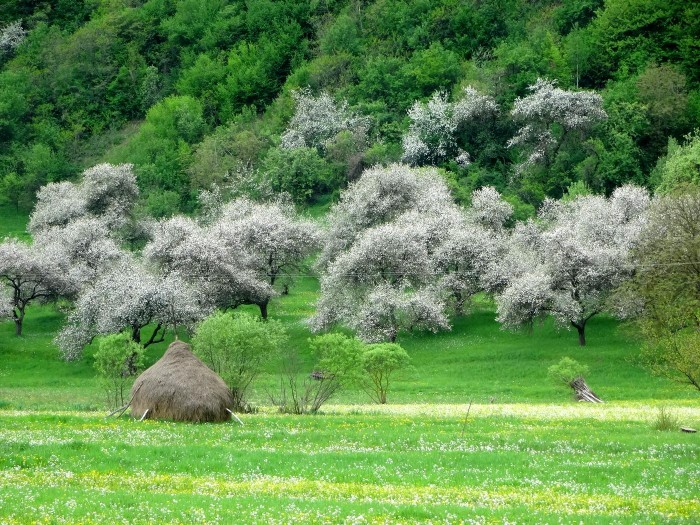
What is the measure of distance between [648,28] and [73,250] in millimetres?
77560

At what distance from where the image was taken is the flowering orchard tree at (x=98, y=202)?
104 metres

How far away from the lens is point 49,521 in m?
19.1

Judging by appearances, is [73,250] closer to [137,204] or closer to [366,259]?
[137,204]

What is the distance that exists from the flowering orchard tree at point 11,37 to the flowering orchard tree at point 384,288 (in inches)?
4549

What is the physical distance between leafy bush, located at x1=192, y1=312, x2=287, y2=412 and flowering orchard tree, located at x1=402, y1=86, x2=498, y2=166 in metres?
71.2

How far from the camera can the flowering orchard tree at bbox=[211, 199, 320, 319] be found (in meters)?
86.1

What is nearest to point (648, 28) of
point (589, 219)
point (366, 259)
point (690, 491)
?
point (589, 219)

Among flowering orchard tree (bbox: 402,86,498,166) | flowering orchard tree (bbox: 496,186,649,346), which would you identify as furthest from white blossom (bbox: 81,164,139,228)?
flowering orchard tree (bbox: 496,186,649,346)

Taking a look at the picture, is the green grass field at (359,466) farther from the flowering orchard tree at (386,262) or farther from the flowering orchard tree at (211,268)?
the flowering orchard tree at (211,268)

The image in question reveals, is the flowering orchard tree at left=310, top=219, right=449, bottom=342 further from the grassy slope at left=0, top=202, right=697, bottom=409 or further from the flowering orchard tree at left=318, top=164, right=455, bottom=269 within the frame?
the flowering orchard tree at left=318, top=164, right=455, bottom=269

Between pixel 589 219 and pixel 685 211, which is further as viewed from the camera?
pixel 589 219

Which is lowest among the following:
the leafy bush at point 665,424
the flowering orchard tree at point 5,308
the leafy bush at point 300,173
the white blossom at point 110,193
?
the leafy bush at point 665,424

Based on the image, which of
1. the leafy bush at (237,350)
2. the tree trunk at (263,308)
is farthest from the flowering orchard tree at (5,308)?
the leafy bush at (237,350)

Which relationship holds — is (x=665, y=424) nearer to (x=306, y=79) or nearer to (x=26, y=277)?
(x=26, y=277)
